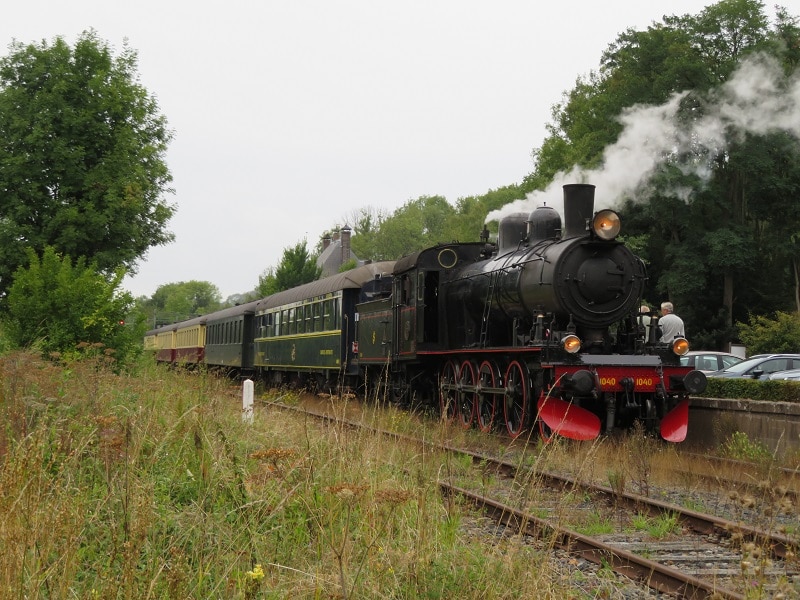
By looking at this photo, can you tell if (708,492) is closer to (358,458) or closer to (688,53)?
(358,458)

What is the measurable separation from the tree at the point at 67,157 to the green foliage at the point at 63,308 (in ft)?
38.2

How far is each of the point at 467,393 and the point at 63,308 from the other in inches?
290

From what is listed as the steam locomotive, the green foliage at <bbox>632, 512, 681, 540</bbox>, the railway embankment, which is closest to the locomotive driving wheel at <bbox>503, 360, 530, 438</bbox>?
the steam locomotive

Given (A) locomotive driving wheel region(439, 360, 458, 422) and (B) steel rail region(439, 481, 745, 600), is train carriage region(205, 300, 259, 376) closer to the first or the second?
(A) locomotive driving wheel region(439, 360, 458, 422)

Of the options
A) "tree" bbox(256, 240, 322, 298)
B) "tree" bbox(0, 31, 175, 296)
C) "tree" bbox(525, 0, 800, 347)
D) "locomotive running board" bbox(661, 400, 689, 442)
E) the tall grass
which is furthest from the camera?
"tree" bbox(256, 240, 322, 298)

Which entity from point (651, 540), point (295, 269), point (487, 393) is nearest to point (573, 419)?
point (487, 393)

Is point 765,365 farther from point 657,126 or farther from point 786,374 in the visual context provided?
point 657,126

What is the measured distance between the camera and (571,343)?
10.9 meters

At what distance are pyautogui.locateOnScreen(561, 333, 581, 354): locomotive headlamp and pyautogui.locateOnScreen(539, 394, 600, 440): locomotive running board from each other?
642 mm

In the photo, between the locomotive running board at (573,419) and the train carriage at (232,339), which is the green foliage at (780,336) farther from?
the locomotive running board at (573,419)

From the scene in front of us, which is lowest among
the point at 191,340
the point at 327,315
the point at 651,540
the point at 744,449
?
the point at 651,540

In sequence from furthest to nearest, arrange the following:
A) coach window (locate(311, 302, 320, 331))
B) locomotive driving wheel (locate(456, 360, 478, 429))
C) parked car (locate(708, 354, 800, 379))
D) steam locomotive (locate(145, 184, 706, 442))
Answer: coach window (locate(311, 302, 320, 331)) → parked car (locate(708, 354, 800, 379)) → locomotive driving wheel (locate(456, 360, 478, 429)) → steam locomotive (locate(145, 184, 706, 442))

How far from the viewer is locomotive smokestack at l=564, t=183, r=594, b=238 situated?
11.8 m

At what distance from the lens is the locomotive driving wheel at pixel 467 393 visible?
13375mm
